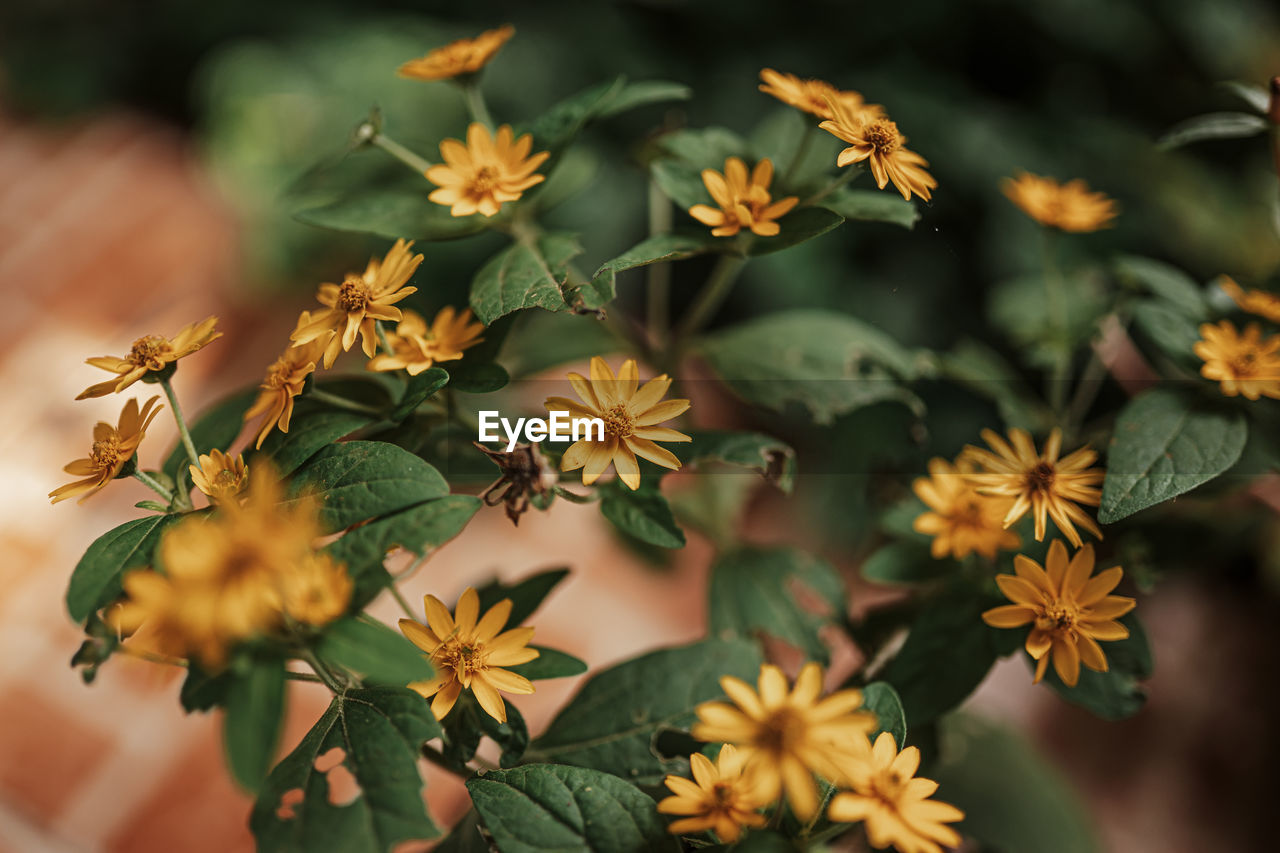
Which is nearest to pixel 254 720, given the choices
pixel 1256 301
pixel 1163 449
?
pixel 1163 449

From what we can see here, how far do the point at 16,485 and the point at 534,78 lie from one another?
90 centimetres

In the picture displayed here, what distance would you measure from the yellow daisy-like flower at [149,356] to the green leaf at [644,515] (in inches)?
8.8

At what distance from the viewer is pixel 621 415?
432 mm

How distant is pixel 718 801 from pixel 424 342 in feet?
0.91

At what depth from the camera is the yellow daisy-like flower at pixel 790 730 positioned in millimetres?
327

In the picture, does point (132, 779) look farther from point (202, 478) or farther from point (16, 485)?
point (202, 478)

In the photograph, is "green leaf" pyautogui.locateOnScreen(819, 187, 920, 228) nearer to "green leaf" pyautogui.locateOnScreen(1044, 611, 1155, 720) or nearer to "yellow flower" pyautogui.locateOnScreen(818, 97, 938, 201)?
"yellow flower" pyautogui.locateOnScreen(818, 97, 938, 201)

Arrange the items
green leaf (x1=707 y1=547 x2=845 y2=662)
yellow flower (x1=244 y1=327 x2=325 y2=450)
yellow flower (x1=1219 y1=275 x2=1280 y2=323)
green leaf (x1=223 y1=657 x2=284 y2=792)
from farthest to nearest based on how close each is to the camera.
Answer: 1. green leaf (x1=707 y1=547 x2=845 y2=662)
2. yellow flower (x1=1219 y1=275 x2=1280 y2=323)
3. yellow flower (x1=244 y1=327 x2=325 y2=450)
4. green leaf (x1=223 y1=657 x2=284 y2=792)

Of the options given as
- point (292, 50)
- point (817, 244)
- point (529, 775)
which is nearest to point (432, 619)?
point (529, 775)

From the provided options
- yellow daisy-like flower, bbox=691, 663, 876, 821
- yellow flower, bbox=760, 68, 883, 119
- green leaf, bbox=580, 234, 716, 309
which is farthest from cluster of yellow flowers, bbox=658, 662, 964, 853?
yellow flower, bbox=760, 68, 883, 119

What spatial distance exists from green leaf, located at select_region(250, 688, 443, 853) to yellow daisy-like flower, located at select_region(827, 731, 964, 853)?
171mm

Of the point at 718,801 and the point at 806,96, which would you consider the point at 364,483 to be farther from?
the point at 806,96

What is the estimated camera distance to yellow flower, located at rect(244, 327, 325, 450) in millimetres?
421

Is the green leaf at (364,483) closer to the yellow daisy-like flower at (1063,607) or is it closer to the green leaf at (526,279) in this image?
the green leaf at (526,279)
